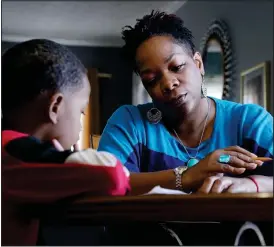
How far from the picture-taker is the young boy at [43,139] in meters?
0.46

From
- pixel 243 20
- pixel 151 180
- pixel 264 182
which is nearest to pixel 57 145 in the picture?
pixel 151 180

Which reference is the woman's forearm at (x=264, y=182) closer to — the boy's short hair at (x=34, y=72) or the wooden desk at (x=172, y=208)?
the wooden desk at (x=172, y=208)

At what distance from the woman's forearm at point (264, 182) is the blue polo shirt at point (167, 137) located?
0.05m

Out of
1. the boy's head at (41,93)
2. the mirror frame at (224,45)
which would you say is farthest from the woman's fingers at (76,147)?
the mirror frame at (224,45)

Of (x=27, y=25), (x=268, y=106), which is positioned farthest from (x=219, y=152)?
(x=27, y=25)

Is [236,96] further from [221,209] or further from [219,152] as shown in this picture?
[221,209]

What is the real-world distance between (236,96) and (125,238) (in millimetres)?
301

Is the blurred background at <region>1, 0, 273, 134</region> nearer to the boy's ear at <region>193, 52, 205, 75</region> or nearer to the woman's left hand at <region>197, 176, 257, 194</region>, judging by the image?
the boy's ear at <region>193, 52, 205, 75</region>

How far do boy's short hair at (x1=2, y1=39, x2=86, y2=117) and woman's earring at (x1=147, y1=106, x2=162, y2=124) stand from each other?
0.12m

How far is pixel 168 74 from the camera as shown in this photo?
23.4 inches

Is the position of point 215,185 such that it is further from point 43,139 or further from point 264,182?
point 43,139

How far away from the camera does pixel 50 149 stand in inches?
19.2

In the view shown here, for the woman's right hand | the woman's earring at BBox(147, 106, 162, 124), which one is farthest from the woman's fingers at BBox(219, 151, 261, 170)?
the woman's earring at BBox(147, 106, 162, 124)

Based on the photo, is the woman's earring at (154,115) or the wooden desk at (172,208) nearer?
the wooden desk at (172,208)
